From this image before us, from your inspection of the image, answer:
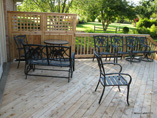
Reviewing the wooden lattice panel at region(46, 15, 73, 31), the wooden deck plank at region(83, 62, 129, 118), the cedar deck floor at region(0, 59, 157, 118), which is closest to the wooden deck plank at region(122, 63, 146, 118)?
the cedar deck floor at region(0, 59, 157, 118)

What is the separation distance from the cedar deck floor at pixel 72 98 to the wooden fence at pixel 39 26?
1.41 metres

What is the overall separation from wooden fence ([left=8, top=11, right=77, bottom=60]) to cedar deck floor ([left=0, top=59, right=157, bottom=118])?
141 centimetres

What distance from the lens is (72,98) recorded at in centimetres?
303

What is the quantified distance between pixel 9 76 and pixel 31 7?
703 centimetres

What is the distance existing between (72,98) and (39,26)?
128 inches

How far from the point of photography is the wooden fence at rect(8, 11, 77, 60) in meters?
5.20

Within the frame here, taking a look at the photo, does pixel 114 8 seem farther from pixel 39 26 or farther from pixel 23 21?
pixel 23 21

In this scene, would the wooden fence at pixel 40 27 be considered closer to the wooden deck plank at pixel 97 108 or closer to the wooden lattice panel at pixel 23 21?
the wooden lattice panel at pixel 23 21

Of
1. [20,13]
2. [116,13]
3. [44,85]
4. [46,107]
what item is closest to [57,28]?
[20,13]

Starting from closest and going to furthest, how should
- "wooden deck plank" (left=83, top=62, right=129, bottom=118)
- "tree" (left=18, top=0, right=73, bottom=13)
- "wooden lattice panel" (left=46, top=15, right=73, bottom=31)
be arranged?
"wooden deck plank" (left=83, top=62, right=129, bottom=118), "wooden lattice panel" (left=46, top=15, right=73, bottom=31), "tree" (left=18, top=0, right=73, bottom=13)

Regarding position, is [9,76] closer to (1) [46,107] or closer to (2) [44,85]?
(2) [44,85]

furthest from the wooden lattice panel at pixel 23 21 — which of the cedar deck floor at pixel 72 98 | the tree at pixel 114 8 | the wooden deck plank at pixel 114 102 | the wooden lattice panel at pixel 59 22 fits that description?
the tree at pixel 114 8

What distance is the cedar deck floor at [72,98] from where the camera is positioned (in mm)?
2533

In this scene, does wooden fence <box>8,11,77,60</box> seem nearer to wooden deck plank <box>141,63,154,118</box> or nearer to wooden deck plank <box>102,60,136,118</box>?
wooden deck plank <box>141,63,154,118</box>
